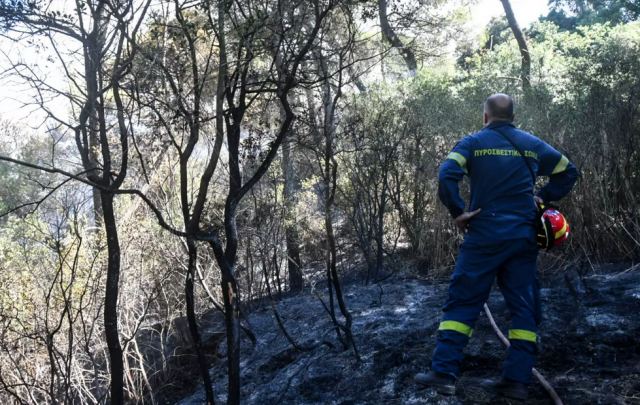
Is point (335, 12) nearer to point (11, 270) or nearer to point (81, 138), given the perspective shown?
point (81, 138)

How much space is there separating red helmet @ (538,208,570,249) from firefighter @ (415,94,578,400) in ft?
0.17

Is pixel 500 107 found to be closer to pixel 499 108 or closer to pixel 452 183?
pixel 499 108

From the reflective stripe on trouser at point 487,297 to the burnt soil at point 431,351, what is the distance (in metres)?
0.36

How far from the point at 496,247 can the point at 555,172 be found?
2.43 feet

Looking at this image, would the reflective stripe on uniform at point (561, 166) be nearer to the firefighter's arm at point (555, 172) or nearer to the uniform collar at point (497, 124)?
the firefighter's arm at point (555, 172)

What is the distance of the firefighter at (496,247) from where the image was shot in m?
3.25

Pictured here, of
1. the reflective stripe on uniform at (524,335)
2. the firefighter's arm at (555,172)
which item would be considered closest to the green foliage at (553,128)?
the firefighter's arm at (555,172)

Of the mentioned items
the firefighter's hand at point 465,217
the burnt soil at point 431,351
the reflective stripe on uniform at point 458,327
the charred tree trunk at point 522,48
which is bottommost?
the burnt soil at point 431,351

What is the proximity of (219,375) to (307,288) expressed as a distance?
3.02 metres

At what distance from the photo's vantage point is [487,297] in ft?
11.0

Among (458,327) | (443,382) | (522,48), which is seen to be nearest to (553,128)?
(458,327)

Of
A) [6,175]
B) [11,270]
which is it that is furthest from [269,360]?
[6,175]

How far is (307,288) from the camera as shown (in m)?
9.59

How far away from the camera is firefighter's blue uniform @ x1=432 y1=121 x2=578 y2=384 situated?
128 inches
